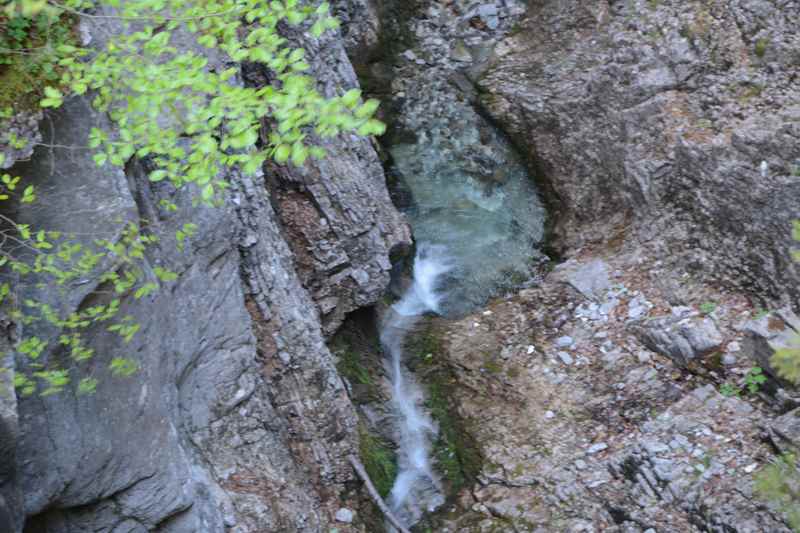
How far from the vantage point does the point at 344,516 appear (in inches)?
349

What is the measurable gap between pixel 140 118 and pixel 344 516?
5570 mm

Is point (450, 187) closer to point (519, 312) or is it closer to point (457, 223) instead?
point (457, 223)

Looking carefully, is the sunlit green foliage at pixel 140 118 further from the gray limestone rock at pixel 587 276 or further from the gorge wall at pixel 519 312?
the gray limestone rock at pixel 587 276

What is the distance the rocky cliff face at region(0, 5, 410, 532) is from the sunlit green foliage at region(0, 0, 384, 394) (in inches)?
6.5

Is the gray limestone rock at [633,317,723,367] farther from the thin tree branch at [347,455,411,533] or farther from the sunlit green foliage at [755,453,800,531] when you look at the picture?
the thin tree branch at [347,455,411,533]

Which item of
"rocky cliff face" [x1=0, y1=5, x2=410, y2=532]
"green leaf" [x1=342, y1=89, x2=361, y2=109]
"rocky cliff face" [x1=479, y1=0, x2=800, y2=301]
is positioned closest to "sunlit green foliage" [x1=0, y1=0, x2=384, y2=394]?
"green leaf" [x1=342, y1=89, x2=361, y2=109]

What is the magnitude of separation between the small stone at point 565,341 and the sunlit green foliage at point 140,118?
5.65 metres

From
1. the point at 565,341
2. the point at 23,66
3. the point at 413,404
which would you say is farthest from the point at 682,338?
the point at 23,66

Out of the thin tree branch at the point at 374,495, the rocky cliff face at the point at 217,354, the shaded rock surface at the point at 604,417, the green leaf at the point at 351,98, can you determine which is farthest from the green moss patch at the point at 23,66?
the shaded rock surface at the point at 604,417

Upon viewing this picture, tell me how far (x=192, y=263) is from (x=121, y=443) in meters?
1.97

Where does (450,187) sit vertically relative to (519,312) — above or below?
above

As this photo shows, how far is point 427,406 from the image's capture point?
10.5 metres

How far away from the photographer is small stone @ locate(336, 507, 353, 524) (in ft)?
29.0

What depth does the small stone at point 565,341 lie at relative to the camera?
10484mm
